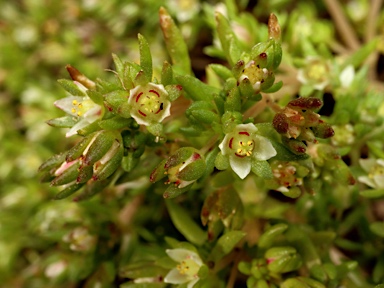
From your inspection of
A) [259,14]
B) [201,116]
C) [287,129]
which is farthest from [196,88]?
[259,14]

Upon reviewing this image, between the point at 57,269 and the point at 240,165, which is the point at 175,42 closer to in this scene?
the point at 240,165

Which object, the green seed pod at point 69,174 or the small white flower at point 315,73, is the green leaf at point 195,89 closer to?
the green seed pod at point 69,174

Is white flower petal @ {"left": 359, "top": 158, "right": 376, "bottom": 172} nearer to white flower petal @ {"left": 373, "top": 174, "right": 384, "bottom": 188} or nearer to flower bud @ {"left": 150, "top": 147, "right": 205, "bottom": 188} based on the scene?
white flower petal @ {"left": 373, "top": 174, "right": 384, "bottom": 188}

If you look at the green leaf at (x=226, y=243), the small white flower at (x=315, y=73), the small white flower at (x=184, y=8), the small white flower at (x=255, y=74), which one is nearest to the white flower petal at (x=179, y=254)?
the green leaf at (x=226, y=243)

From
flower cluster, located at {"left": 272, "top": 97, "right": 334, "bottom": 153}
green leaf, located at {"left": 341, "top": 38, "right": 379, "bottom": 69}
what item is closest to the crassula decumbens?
flower cluster, located at {"left": 272, "top": 97, "right": 334, "bottom": 153}

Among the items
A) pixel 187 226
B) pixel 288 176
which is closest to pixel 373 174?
pixel 288 176

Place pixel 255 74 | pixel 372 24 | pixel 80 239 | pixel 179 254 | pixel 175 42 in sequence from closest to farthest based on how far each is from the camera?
pixel 255 74, pixel 179 254, pixel 175 42, pixel 80 239, pixel 372 24

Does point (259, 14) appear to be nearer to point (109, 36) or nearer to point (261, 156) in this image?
point (109, 36)
